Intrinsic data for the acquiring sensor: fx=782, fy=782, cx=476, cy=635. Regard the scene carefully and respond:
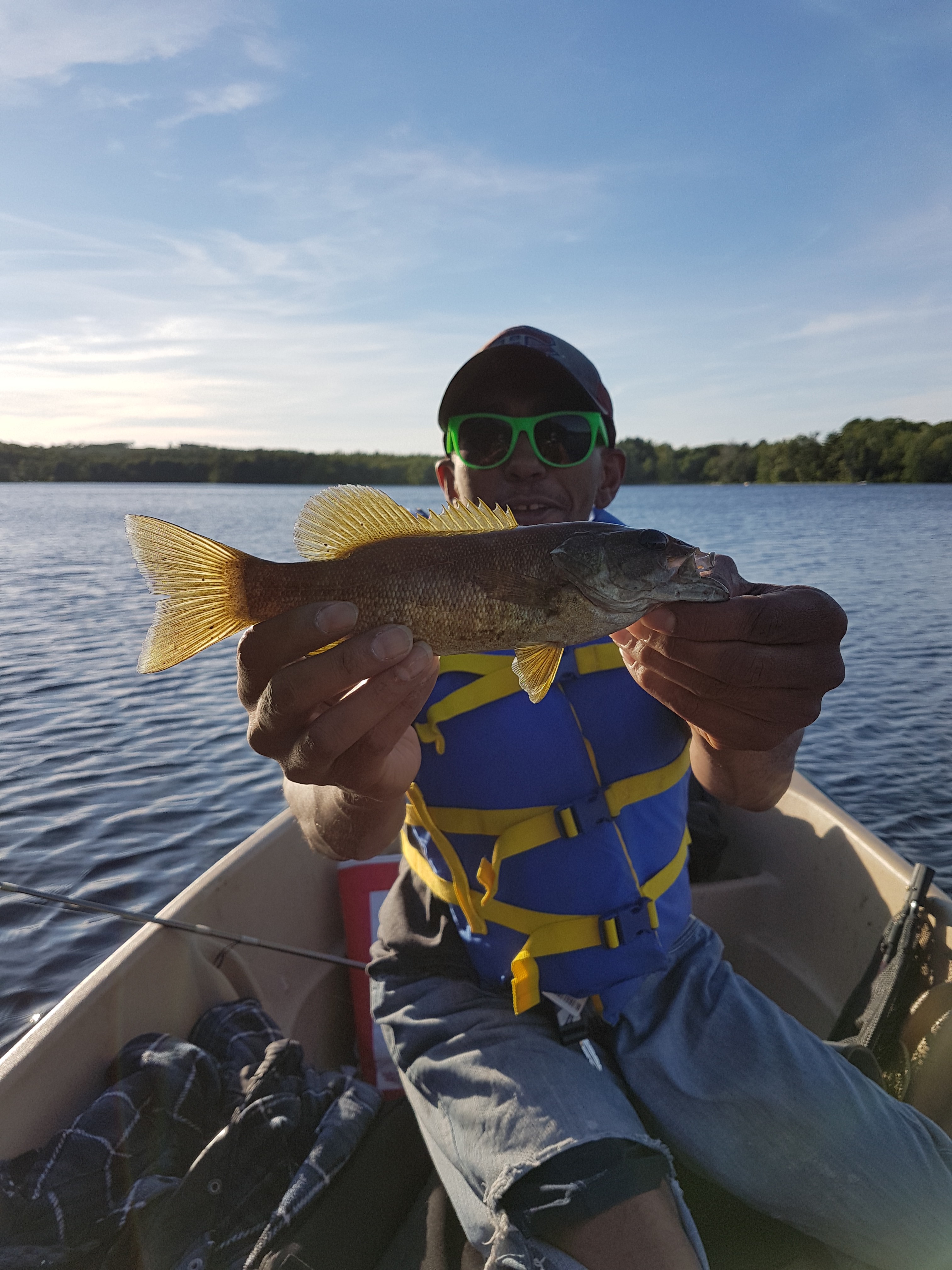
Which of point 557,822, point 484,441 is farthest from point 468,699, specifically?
point 484,441

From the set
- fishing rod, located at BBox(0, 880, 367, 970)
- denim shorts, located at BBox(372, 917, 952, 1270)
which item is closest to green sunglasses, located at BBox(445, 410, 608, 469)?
denim shorts, located at BBox(372, 917, 952, 1270)

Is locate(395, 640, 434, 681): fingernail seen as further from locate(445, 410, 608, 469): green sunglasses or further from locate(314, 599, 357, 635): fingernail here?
locate(445, 410, 608, 469): green sunglasses

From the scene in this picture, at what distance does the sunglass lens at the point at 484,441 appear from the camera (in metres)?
4.04

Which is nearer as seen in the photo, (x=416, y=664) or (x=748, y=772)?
Result: (x=416, y=664)

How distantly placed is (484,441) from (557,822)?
202cm

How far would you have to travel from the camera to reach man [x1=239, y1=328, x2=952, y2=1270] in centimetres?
232

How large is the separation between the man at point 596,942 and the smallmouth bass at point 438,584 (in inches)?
5.0

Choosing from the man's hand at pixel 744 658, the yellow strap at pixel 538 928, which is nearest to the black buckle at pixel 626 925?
the yellow strap at pixel 538 928

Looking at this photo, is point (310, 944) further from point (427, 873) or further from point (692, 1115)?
point (692, 1115)

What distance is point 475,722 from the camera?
10.6 feet

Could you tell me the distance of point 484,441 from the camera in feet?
13.4

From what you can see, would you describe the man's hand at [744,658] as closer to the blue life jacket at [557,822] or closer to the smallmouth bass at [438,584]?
the smallmouth bass at [438,584]

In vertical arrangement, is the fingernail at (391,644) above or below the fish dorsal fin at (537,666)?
above

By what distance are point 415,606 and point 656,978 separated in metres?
1.90
